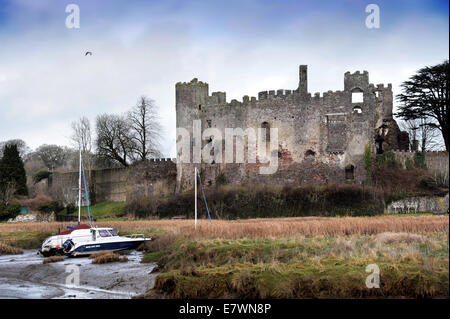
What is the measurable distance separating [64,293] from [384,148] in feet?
99.2

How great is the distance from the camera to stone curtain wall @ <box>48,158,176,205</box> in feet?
164

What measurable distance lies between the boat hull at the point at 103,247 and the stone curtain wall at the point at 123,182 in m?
17.2

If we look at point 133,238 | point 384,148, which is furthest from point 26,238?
point 384,148

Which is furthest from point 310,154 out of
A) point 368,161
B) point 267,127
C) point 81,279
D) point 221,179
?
point 81,279

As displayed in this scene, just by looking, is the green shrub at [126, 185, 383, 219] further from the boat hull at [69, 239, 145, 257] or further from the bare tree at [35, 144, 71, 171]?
the bare tree at [35, 144, 71, 171]

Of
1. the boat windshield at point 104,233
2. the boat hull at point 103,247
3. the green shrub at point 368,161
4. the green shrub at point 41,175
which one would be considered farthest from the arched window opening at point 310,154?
the green shrub at point 41,175

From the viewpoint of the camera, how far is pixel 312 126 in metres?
43.8

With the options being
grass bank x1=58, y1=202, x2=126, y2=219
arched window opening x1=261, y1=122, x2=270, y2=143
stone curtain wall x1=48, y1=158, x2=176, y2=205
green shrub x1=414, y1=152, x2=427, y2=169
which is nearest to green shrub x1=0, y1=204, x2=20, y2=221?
grass bank x1=58, y1=202, x2=126, y2=219

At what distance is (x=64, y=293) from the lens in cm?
1894

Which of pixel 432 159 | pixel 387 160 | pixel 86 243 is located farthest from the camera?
pixel 387 160

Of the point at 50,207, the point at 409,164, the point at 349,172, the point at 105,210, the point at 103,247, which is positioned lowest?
the point at 103,247

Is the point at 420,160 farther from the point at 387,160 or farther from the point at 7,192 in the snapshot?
the point at 7,192

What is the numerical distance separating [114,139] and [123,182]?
3960mm
